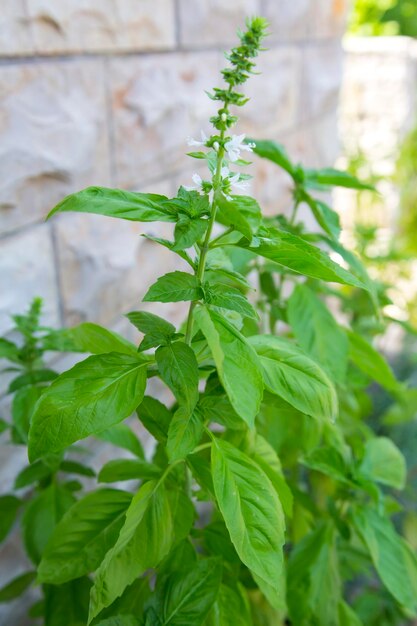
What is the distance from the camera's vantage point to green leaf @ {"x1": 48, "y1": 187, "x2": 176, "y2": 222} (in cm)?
53

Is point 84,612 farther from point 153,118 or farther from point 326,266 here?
point 153,118

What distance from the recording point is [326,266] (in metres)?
0.56

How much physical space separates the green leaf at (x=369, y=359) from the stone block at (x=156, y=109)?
497 mm

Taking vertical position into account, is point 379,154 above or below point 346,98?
below

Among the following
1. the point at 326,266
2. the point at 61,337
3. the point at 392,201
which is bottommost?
the point at 392,201

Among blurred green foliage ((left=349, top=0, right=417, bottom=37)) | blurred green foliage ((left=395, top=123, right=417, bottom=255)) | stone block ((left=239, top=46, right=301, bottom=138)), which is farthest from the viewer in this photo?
blurred green foliage ((left=395, top=123, right=417, bottom=255))

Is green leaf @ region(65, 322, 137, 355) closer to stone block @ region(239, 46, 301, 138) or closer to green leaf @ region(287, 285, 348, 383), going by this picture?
green leaf @ region(287, 285, 348, 383)

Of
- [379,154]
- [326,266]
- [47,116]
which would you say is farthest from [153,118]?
[379,154]

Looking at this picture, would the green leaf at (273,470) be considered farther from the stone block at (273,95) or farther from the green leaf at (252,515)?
the stone block at (273,95)

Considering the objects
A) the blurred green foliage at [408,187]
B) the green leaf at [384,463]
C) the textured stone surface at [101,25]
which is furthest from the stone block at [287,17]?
the blurred green foliage at [408,187]

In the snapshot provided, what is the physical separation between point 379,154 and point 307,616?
2.80m

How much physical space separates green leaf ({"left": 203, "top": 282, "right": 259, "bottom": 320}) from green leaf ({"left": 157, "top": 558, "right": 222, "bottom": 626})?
0.28 m

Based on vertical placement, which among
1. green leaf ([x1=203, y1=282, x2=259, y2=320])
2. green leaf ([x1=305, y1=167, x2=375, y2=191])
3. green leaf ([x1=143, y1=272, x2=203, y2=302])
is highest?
green leaf ([x1=305, y1=167, x2=375, y2=191])

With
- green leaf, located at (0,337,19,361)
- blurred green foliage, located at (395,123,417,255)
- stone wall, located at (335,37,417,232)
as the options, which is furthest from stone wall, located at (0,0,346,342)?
stone wall, located at (335,37,417,232)
